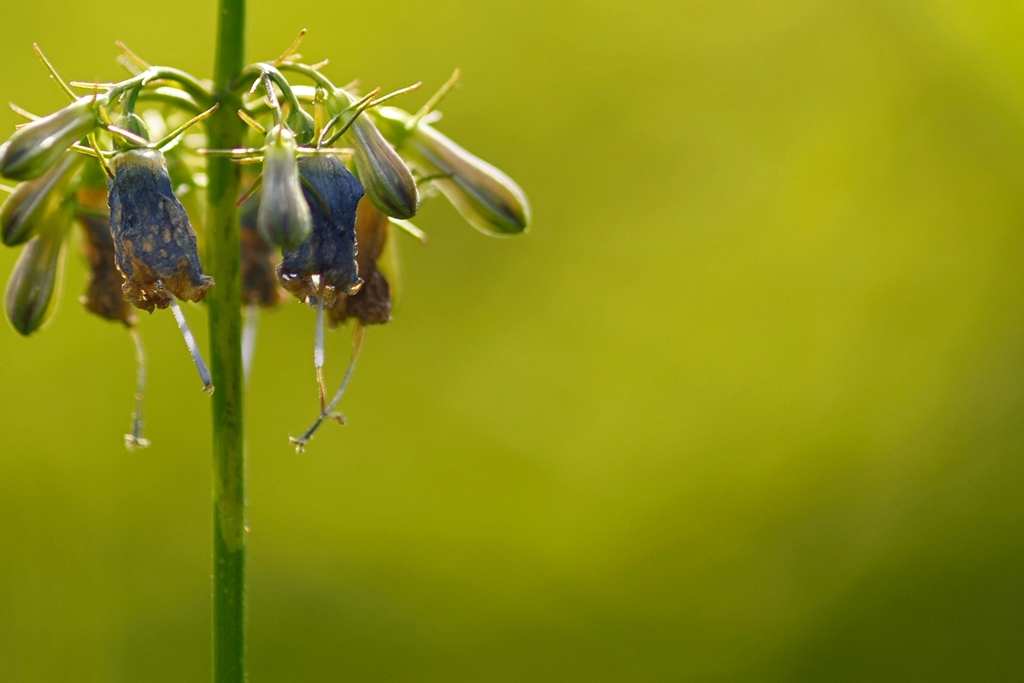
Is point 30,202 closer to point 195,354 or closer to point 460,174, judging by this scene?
point 195,354

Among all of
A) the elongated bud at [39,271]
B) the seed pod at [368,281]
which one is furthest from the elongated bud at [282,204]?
the elongated bud at [39,271]

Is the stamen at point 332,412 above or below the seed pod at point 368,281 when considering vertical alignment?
below

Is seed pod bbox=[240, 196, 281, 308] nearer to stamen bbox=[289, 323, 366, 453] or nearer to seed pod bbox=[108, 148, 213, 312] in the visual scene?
stamen bbox=[289, 323, 366, 453]

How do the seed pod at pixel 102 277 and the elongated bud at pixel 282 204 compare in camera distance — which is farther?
the seed pod at pixel 102 277

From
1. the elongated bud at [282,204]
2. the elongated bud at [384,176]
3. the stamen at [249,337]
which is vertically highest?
the elongated bud at [384,176]

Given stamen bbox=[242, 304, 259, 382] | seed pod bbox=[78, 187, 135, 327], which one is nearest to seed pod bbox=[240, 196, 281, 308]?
stamen bbox=[242, 304, 259, 382]

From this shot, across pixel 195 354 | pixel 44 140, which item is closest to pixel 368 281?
pixel 195 354

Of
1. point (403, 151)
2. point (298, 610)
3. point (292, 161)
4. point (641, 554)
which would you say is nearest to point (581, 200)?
point (641, 554)

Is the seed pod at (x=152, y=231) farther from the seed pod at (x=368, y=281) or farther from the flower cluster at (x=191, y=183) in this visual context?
the seed pod at (x=368, y=281)
